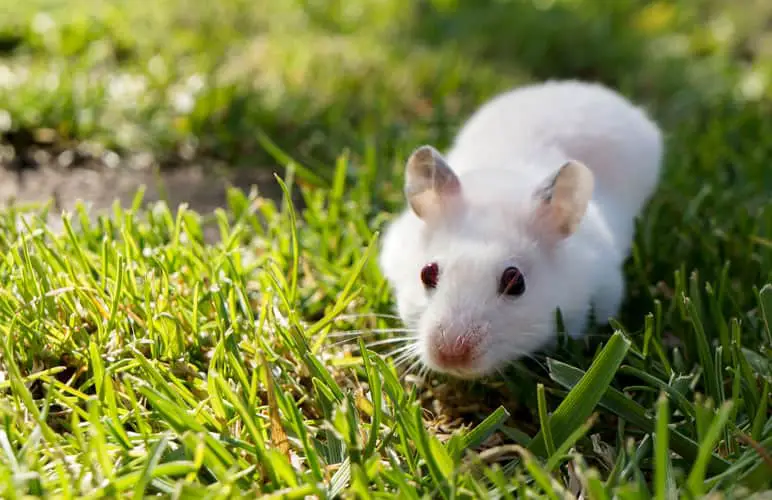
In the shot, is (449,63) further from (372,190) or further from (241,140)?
(372,190)

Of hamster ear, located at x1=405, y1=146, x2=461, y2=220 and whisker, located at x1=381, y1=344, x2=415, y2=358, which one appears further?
hamster ear, located at x1=405, y1=146, x2=461, y2=220

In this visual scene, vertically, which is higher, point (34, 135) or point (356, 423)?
point (34, 135)

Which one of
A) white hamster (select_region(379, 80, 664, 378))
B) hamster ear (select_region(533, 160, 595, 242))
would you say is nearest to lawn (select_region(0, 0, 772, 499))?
white hamster (select_region(379, 80, 664, 378))

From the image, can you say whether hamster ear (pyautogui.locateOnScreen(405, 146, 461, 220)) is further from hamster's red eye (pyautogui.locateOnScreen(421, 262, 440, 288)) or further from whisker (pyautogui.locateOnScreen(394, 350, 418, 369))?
whisker (pyautogui.locateOnScreen(394, 350, 418, 369))

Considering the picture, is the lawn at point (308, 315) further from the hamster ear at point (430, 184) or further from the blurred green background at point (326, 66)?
the hamster ear at point (430, 184)

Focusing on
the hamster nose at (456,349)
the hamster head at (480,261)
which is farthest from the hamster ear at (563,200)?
the hamster nose at (456,349)

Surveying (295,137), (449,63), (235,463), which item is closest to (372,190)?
(295,137)
